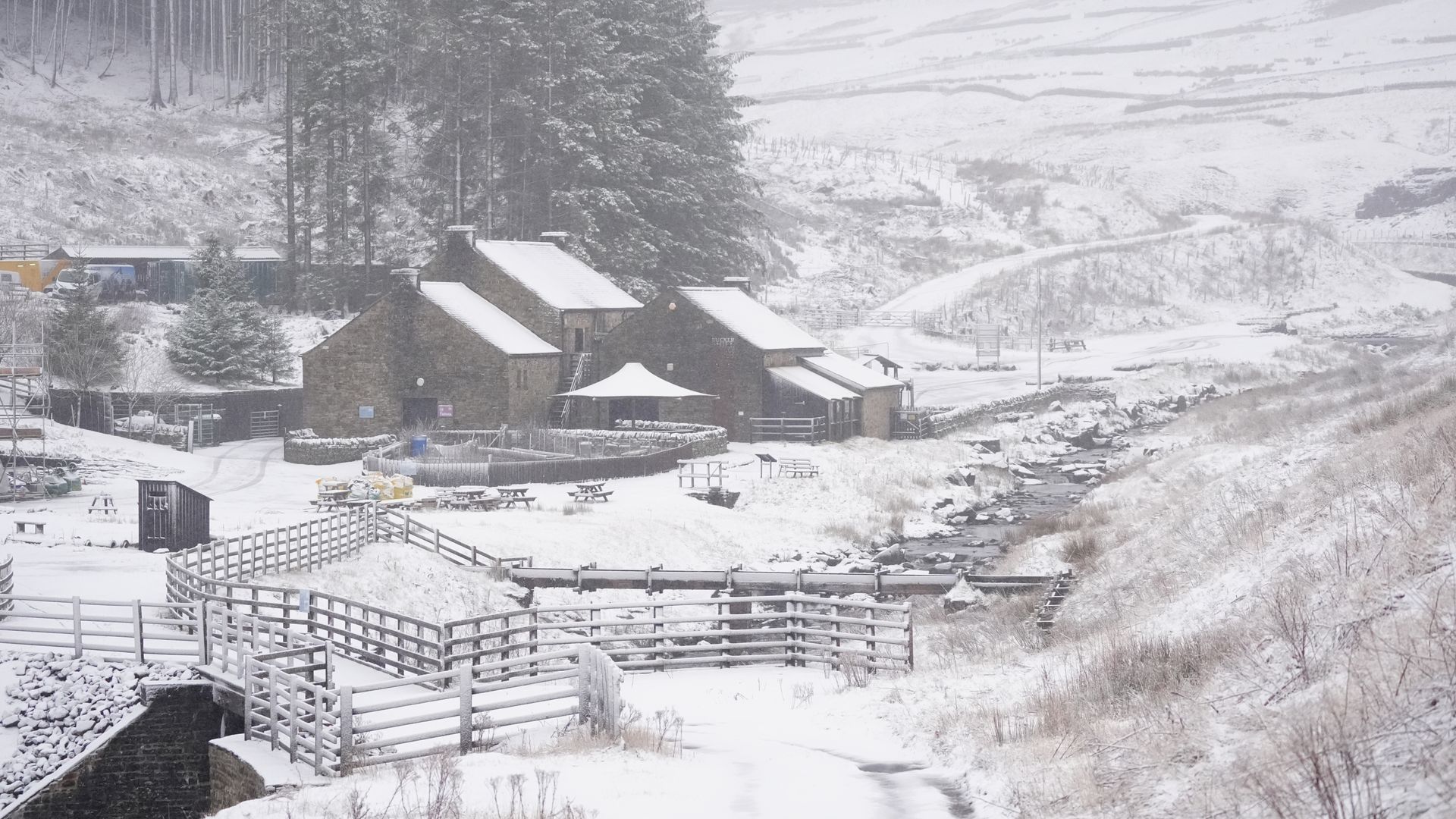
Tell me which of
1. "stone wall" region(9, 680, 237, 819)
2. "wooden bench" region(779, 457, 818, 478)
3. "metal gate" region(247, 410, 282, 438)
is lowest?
"stone wall" region(9, 680, 237, 819)

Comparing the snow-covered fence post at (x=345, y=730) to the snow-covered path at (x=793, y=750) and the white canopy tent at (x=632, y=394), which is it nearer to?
the snow-covered path at (x=793, y=750)

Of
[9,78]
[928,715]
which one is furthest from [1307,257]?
[928,715]

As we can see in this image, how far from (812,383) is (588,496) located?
719 inches

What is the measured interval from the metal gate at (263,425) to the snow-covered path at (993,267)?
176 ft

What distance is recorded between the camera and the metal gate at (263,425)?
56.4 meters

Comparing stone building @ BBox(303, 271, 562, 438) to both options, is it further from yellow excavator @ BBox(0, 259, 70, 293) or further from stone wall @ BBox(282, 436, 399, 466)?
yellow excavator @ BBox(0, 259, 70, 293)

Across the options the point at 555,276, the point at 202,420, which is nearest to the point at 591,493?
the point at 202,420

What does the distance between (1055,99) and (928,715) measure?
174 m

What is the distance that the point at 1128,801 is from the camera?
10.4m

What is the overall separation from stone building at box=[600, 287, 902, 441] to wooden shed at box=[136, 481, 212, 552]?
29.5m

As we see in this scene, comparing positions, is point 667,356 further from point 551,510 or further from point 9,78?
point 9,78

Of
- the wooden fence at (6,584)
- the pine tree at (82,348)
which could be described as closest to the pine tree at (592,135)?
the pine tree at (82,348)

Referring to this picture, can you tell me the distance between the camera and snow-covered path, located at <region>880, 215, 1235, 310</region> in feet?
335

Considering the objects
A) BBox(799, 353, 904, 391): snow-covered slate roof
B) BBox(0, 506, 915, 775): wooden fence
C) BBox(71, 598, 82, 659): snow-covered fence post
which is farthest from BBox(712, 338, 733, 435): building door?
BBox(71, 598, 82, 659): snow-covered fence post
